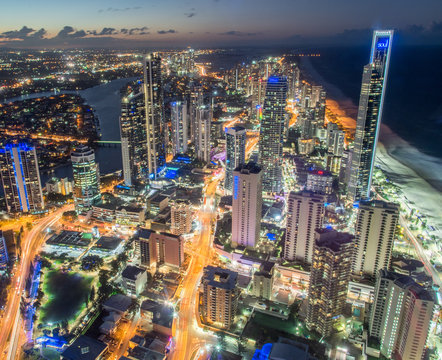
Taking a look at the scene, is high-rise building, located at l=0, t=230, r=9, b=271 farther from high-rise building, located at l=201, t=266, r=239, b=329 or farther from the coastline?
the coastline

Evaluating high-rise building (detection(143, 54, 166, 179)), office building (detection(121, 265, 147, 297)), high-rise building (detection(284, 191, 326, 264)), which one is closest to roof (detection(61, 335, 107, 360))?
office building (detection(121, 265, 147, 297))

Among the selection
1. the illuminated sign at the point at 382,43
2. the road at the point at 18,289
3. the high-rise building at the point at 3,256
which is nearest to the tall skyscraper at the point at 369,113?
the illuminated sign at the point at 382,43

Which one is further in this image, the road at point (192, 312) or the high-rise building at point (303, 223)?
the high-rise building at point (303, 223)

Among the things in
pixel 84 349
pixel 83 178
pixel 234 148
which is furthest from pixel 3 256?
pixel 234 148

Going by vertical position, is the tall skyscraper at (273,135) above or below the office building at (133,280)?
above

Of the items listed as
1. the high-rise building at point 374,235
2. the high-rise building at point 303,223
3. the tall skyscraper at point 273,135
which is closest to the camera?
the high-rise building at point 374,235

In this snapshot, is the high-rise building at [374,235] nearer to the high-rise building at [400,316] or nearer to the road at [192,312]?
the high-rise building at [400,316]

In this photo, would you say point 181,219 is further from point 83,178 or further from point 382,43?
point 382,43
